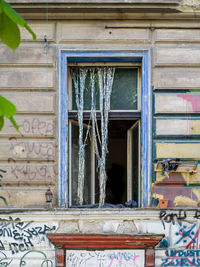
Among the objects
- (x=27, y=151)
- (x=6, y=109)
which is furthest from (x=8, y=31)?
(x=27, y=151)

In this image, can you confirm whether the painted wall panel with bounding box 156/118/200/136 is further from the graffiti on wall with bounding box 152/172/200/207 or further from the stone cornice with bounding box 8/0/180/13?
the stone cornice with bounding box 8/0/180/13

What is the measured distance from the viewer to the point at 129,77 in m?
5.36

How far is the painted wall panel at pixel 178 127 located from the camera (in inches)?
199

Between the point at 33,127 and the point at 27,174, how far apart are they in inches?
29.3

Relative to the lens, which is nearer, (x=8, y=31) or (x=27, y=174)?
(x=8, y=31)

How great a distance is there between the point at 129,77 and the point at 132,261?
295 cm

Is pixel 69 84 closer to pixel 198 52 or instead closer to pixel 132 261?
pixel 198 52

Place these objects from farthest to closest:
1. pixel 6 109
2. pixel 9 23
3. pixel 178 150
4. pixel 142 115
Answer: pixel 142 115
pixel 178 150
pixel 9 23
pixel 6 109

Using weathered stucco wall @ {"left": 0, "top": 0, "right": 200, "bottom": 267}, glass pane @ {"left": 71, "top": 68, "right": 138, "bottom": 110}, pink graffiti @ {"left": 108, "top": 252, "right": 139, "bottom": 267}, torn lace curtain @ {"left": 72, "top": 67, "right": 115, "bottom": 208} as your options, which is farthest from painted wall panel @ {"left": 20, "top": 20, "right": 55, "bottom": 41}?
pink graffiti @ {"left": 108, "top": 252, "right": 139, "bottom": 267}

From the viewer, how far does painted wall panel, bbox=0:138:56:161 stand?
198 inches

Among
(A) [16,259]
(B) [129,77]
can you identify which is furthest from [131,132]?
Answer: (A) [16,259]

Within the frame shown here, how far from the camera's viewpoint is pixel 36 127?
5.05m

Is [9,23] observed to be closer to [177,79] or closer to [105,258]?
[177,79]

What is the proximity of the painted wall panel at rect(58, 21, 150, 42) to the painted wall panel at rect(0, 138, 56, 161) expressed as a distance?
1.71 m
